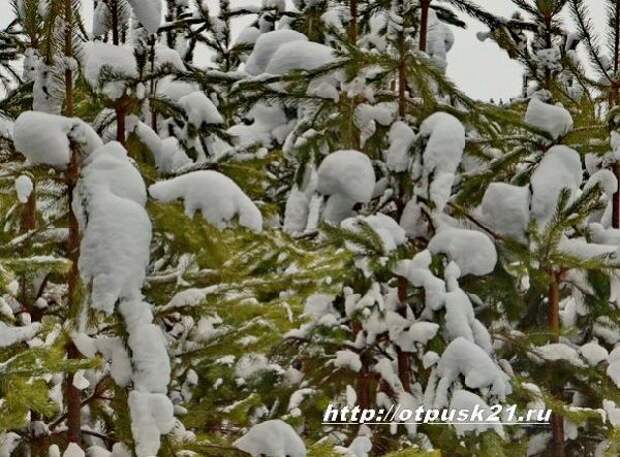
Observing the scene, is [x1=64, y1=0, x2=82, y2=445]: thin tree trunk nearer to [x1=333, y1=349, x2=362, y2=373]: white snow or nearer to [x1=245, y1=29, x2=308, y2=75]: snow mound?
[x1=333, y1=349, x2=362, y2=373]: white snow

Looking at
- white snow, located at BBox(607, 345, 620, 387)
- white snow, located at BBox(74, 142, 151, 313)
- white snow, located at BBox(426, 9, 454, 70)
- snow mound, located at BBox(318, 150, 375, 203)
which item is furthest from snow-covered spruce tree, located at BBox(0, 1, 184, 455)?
white snow, located at BBox(426, 9, 454, 70)

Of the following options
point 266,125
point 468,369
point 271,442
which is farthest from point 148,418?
point 266,125

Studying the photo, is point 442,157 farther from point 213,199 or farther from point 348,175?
point 213,199


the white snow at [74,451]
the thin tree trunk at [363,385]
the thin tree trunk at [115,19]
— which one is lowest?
the thin tree trunk at [363,385]

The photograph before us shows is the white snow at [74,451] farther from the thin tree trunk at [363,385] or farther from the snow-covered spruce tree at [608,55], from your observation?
the snow-covered spruce tree at [608,55]

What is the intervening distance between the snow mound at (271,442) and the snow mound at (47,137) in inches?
55.1

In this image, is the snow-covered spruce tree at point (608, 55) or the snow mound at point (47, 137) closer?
the snow mound at point (47, 137)

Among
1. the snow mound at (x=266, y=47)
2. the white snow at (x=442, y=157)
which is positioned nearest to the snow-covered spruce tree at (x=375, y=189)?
the white snow at (x=442, y=157)

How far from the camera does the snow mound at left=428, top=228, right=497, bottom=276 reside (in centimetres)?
476

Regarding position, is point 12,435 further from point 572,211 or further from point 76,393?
point 572,211

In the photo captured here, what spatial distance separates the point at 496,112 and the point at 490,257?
983 mm

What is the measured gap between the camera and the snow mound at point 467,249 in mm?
4762

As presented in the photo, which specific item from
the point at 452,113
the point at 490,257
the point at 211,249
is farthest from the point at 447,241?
the point at 211,249

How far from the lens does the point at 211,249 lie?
3.27 m
